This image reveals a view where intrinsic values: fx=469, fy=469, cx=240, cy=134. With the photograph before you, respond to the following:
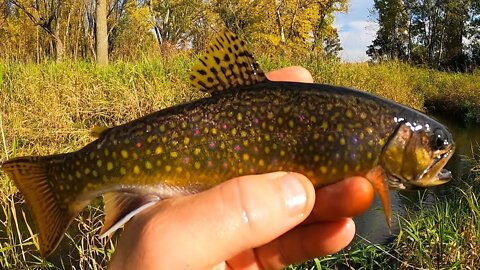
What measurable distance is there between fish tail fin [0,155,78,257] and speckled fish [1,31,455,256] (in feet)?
0.50

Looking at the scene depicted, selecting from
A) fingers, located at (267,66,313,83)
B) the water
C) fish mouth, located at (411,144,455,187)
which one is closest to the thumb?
fish mouth, located at (411,144,455,187)

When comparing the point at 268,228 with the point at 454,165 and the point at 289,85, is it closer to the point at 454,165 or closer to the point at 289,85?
the point at 289,85

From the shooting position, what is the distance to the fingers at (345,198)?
1.97m

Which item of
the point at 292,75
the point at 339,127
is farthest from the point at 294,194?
the point at 292,75

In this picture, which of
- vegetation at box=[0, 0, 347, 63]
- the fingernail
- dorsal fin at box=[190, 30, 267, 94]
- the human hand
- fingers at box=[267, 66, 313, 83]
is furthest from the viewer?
vegetation at box=[0, 0, 347, 63]

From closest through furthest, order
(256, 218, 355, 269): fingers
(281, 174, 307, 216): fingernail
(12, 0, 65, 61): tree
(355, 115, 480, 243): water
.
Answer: (281, 174, 307, 216): fingernail, (256, 218, 355, 269): fingers, (355, 115, 480, 243): water, (12, 0, 65, 61): tree

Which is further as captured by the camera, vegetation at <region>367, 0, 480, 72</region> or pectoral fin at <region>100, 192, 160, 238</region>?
vegetation at <region>367, 0, 480, 72</region>

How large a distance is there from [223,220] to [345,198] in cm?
56

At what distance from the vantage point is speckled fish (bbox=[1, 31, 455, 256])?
6.53 feet

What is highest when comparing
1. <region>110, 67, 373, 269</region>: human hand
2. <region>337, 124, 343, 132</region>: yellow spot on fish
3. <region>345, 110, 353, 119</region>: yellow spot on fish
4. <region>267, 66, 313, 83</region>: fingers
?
<region>267, 66, 313, 83</region>: fingers

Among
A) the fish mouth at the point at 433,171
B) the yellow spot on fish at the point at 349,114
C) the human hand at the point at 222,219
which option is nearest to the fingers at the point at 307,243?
the human hand at the point at 222,219

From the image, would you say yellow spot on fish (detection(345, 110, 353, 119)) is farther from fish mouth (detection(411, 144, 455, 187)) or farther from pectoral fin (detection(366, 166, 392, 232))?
fish mouth (detection(411, 144, 455, 187))

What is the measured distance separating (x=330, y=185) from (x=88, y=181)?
1.06 m

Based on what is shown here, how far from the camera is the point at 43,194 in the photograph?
2145mm
